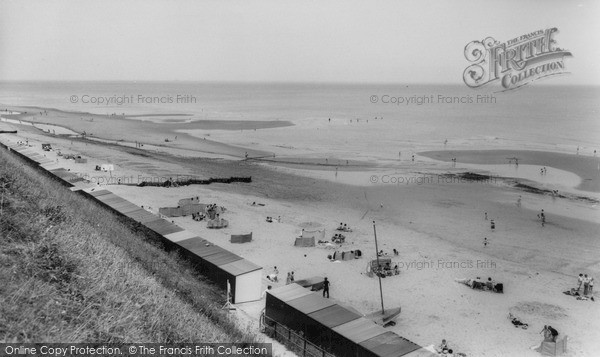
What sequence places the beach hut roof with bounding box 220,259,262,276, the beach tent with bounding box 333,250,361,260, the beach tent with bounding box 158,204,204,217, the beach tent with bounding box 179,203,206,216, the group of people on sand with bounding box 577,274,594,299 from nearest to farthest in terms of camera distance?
1. the beach hut roof with bounding box 220,259,262,276
2. the group of people on sand with bounding box 577,274,594,299
3. the beach tent with bounding box 333,250,361,260
4. the beach tent with bounding box 158,204,204,217
5. the beach tent with bounding box 179,203,206,216

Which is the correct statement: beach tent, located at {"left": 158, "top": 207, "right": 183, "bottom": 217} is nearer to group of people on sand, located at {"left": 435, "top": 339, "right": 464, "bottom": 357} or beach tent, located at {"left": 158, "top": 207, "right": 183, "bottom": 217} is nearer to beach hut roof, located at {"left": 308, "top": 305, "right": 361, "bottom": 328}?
beach hut roof, located at {"left": 308, "top": 305, "right": 361, "bottom": 328}

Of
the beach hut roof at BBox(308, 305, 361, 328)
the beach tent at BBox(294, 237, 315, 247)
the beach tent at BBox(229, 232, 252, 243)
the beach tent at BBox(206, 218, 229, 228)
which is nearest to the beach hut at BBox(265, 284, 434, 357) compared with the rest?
the beach hut roof at BBox(308, 305, 361, 328)

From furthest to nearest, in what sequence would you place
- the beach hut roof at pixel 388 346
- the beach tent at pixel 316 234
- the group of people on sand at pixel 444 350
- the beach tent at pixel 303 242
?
the beach tent at pixel 316 234, the beach tent at pixel 303 242, the group of people on sand at pixel 444 350, the beach hut roof at pixel 388 346

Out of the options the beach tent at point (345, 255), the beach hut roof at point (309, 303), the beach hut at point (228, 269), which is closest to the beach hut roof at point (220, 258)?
the beach hut at point (228, 269)

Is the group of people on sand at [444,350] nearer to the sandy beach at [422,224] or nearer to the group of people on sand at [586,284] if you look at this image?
the sandy beach at [422,224]

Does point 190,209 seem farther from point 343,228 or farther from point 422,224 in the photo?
point 422,224

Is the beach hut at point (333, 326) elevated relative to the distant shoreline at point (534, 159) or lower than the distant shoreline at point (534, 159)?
lower

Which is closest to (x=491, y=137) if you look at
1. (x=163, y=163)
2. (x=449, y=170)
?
(x=449, y=170)

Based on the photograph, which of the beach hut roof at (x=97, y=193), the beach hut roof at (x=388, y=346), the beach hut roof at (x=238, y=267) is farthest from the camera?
the beach hut roof at (x=97, y=193)

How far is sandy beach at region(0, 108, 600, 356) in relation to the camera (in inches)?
799

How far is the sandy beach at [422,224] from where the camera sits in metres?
20.3

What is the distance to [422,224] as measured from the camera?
3425 cm

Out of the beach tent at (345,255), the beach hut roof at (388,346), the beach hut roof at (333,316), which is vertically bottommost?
the beach tent at (345,255)

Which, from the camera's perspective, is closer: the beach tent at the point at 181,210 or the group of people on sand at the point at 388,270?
the group of people on sand at the point at 388,270
